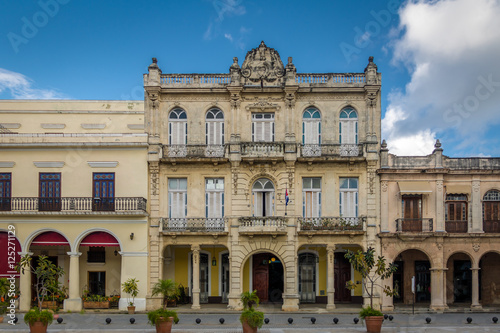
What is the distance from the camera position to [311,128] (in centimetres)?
3150

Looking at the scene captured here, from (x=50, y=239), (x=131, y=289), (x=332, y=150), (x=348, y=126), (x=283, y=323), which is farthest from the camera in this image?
(x=348, y=126)

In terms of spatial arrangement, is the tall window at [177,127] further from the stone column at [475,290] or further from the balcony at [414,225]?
the stone column at [475,290]

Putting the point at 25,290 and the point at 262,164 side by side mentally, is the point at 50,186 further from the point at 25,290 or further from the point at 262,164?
the point at 262,164

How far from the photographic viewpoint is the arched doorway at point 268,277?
107 ft

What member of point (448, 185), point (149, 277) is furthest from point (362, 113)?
point (149, 277)

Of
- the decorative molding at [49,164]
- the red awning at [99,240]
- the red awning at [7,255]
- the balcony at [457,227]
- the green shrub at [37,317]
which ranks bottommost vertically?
the green shrub at [37,317]

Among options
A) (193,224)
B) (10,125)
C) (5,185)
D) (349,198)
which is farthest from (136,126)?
(349,198)

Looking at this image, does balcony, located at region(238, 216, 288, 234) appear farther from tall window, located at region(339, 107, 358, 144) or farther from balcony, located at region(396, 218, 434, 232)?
balcony, located at region(396, 218, 434, 232)

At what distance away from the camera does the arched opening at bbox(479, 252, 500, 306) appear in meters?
32.1

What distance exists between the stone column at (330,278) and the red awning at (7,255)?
17.3 metres

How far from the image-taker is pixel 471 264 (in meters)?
31.4

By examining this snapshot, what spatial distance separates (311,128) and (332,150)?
5.99 feet

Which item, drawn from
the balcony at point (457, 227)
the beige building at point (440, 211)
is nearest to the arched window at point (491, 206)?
the beige building at point (440, 211)

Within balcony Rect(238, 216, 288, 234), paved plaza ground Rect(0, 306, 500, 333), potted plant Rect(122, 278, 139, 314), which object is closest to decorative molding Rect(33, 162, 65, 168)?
potted plant Rect(122, 278, 139, 314)
